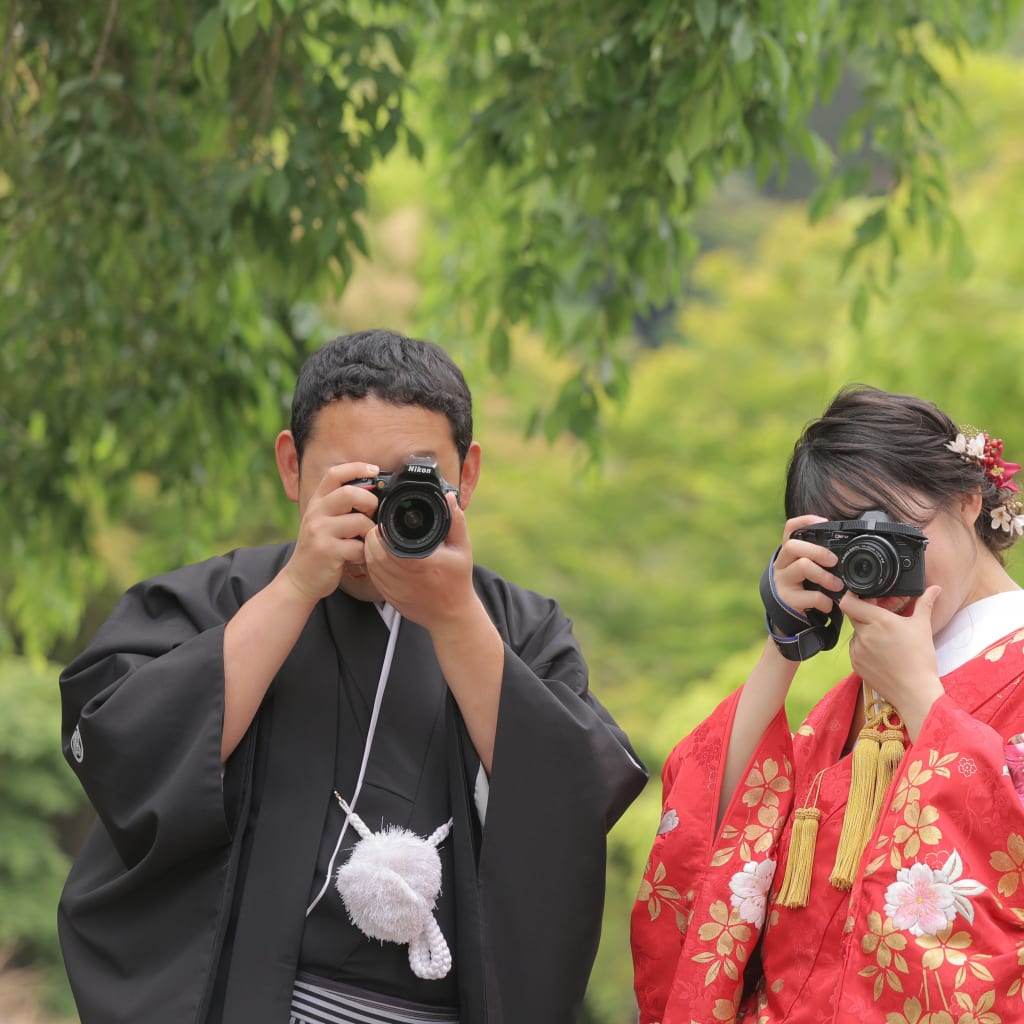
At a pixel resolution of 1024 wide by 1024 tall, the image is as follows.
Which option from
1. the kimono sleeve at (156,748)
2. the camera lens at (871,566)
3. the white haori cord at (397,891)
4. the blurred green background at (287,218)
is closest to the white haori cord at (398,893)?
the white haori cord at (397,891)

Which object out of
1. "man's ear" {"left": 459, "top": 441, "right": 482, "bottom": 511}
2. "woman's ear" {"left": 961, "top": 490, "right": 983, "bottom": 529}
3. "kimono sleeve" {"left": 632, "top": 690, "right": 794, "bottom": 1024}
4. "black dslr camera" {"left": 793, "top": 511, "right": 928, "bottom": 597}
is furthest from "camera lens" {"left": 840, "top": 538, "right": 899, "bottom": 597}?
"man's ear" {"left": 459, "top": 441, "right": 482, "bottom": 511}

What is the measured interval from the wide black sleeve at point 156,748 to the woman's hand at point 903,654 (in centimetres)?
99

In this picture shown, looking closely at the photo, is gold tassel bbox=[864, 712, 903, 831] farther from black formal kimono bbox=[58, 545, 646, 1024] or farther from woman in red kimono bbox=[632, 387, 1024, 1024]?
black formal kimono bbox=[58, 545, 646, 1024]

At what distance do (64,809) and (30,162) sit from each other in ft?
21.1

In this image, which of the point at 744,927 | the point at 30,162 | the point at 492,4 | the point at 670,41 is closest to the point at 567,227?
the point at 492,4

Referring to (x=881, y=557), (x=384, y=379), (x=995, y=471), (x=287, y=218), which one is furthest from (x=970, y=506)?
(x=287, y=218)

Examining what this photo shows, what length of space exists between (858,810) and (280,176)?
6.46ft

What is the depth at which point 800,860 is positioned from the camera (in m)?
2.10

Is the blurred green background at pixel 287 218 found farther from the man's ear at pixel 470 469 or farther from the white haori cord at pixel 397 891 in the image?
the white haori cord at pixel 397 891

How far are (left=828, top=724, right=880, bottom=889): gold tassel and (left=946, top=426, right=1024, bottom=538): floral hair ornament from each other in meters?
0.39

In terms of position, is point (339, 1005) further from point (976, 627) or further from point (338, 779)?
point (976, 627)

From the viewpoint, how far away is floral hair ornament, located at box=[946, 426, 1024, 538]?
2141 mm

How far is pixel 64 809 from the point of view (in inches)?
354

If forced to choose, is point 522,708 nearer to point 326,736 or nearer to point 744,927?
point 326,736
